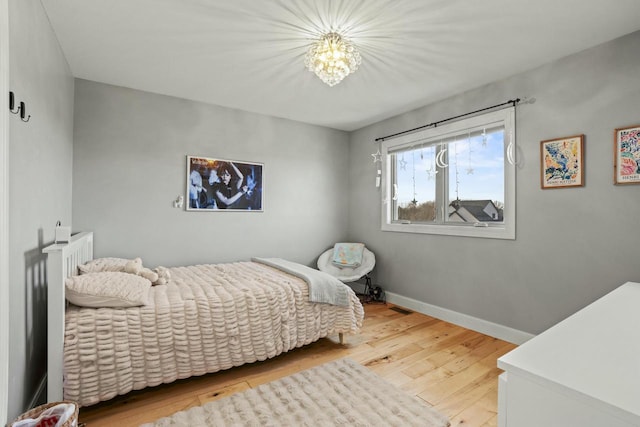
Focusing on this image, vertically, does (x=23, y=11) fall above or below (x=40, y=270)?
above

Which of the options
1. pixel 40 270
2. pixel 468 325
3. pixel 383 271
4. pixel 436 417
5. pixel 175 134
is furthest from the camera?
pixel 383 271

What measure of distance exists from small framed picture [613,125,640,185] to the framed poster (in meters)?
3.32

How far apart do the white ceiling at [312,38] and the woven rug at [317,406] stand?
2.40m

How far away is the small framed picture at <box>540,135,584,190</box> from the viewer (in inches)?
91.1

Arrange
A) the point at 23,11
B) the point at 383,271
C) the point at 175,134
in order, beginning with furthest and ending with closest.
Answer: the point at 383,271
the point at 175,134
the point at 23,11

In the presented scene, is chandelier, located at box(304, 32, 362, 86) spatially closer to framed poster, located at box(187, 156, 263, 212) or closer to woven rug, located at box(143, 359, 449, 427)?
framed poster, located at box(187, 156, 263, 212)

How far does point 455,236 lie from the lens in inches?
125

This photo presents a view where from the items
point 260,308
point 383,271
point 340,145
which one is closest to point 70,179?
point 260,308

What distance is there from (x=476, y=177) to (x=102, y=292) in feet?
10.9

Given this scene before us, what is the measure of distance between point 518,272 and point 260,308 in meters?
2.26

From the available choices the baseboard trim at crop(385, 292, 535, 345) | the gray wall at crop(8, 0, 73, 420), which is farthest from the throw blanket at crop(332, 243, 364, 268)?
the gray wall at crop(8, 0, 73, 420)

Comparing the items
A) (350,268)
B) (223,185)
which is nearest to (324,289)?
(350,268)

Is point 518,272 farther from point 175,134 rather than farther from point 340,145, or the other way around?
point 175,134

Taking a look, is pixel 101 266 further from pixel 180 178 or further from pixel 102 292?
pixel 180 178
